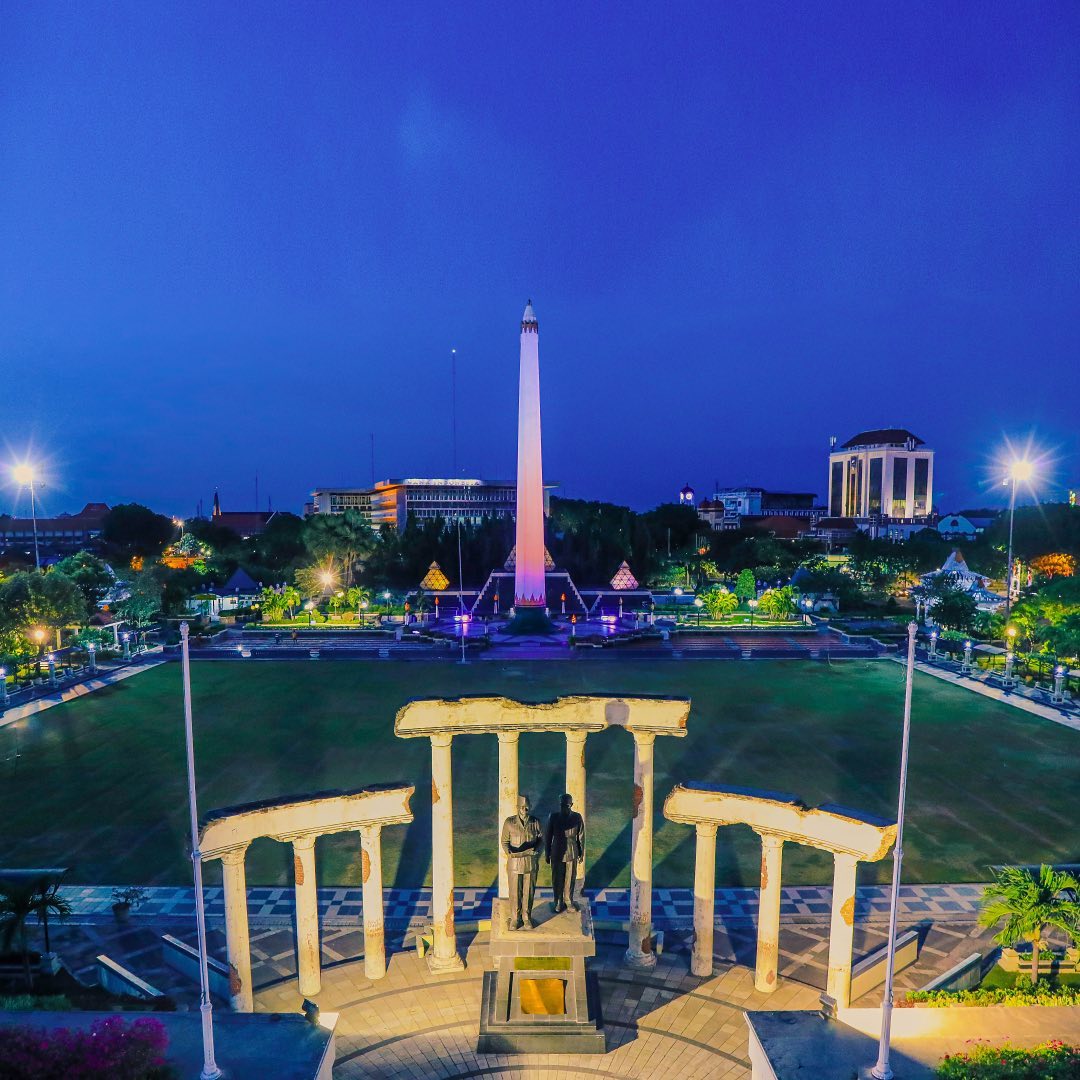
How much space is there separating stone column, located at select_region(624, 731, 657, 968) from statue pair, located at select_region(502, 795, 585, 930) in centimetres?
232

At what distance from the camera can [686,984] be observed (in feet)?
49.4

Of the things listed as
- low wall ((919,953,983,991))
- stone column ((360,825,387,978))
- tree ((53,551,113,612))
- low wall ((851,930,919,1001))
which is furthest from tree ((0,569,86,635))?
low wall ((919,953,983,991))

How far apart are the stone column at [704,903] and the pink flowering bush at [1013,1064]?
503 cm

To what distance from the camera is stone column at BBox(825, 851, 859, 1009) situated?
14047mm

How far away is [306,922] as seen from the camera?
582 inches

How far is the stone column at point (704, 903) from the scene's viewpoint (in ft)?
50.5

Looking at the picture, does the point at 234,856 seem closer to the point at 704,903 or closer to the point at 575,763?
the point at 575,763

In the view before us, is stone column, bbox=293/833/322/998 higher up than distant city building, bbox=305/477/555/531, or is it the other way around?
distant city building, bbox=305/477/555/531

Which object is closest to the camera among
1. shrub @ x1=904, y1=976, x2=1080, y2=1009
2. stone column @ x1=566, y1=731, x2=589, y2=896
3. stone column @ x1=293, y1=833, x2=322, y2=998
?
shrub @ x1=904, y1=976, x2=1080, y2=1009

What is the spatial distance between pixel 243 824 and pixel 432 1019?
502 cm

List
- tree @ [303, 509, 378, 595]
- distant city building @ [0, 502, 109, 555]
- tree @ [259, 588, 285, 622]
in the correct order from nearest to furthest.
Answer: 1. tree @ [259, 588, 285, 622]
2. tree @ [303, 509, 378, 595]
3. distant city building @ [0, 502, 109, 555]

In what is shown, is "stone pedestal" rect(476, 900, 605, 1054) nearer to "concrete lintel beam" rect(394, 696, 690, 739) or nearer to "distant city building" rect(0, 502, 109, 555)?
"concrete lintel beam" rect(394, 696, 690, 739)

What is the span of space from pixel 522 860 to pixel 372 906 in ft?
12.9

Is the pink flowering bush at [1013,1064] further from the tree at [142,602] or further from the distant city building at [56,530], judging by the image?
the distant city building at [56,530]
